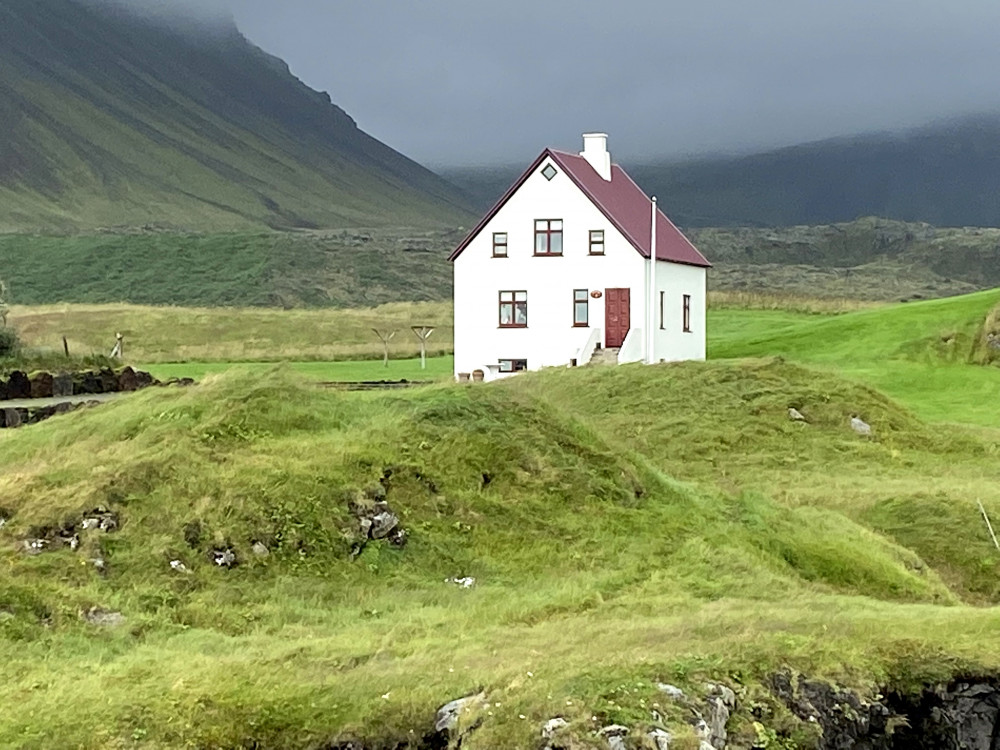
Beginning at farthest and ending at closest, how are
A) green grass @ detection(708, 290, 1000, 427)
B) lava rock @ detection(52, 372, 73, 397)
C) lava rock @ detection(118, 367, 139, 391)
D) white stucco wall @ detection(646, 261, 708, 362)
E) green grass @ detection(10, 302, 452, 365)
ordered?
green grass @ detection(10, 302, 452, 365), white stucco wall @ detection(646, 261, 708, 362), green grass @ detection(708, 290, 1000, 427), lava rock @ detection(118, 367, 139, 391), lava rock @ detection(52, 372, 73, 397)

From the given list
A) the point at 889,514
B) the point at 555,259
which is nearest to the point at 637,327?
the point at 555,259

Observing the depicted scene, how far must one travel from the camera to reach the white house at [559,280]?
5394cm

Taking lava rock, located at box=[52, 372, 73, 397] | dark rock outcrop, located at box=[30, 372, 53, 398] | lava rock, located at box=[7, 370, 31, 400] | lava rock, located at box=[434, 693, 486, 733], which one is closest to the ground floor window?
lava rock, located at box=[52, 372, 73, 397]

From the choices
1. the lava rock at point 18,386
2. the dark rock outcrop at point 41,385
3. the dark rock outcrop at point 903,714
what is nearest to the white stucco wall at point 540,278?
the dark rock outcrop at point 41,385

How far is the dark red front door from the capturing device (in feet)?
177

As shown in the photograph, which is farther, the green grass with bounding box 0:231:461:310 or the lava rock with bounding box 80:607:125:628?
the green grass with bounding box 0:231:461:310

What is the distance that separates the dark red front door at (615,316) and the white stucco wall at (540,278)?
197 mm

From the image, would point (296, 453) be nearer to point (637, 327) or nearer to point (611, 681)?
point (611, 681)

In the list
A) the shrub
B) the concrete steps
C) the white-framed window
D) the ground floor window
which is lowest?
the ground floor window

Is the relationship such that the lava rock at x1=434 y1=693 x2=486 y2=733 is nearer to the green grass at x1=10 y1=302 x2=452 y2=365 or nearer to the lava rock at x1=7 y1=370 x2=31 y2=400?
the lava rock at x1=7 y1=370 x2=31 y2=400

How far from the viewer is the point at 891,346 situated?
61156 mm

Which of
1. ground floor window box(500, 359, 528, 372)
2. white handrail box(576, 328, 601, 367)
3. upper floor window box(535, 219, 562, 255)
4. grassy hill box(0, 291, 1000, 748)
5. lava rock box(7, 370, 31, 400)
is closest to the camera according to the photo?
grassy hill box(0, 291, 1000, 748)

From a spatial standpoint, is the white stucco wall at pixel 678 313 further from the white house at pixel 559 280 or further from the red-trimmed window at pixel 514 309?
the red-trimmed window at pixel 514 309

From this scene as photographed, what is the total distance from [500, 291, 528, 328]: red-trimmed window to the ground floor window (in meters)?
1.31
